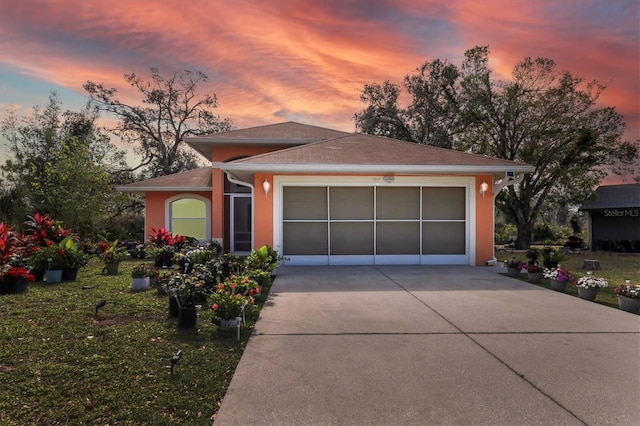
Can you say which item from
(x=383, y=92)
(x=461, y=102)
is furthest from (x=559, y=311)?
(x=383, y=92)

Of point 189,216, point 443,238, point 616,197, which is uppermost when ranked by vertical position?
point 616,197

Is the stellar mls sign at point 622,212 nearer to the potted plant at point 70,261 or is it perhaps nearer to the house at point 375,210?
the house at point 375,210

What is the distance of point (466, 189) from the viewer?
32.9ft

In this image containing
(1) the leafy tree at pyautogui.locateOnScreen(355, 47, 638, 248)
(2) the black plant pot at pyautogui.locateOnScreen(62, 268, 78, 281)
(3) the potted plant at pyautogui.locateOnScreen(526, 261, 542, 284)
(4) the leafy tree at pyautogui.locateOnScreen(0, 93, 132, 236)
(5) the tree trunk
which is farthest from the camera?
(5) the tree trunk

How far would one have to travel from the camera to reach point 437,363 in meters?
3.36

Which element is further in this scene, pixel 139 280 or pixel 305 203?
pixel 305 203

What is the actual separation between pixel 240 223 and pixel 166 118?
51.6 feet

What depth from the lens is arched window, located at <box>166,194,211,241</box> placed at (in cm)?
1399

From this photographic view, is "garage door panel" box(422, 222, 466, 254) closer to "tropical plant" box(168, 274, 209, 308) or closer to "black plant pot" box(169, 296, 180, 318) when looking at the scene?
"tropical plant" box(168, 274, 209, 308)

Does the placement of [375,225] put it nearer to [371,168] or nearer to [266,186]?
[371,168]

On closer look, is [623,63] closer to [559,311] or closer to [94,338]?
[559,311]

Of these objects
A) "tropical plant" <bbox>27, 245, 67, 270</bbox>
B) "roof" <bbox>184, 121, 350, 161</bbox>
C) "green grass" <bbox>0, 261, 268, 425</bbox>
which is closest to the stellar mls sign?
"roof" <bbox>184, 121, 350, 161</bbox>

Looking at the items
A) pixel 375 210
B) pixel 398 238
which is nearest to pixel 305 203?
pixel 375 210

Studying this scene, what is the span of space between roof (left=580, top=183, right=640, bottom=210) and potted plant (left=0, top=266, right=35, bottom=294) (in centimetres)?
2340
